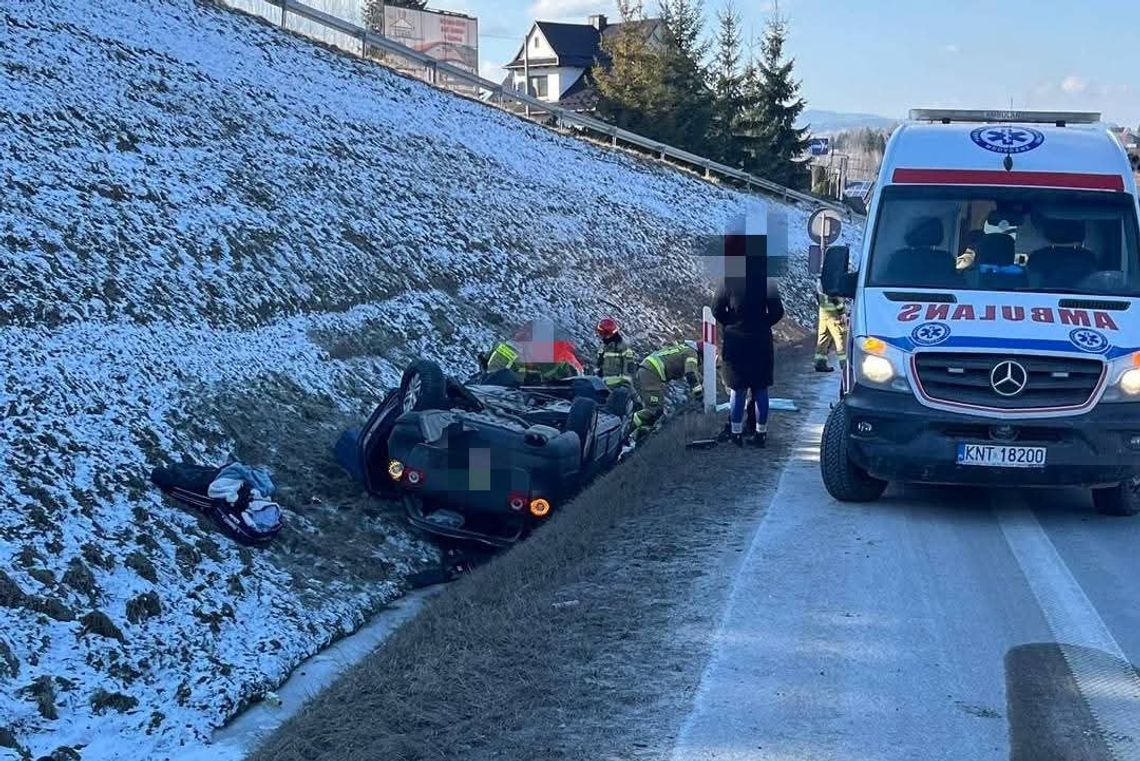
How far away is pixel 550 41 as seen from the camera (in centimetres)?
7831

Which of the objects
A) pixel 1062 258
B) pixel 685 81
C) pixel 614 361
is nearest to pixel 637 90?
pixel 685 81

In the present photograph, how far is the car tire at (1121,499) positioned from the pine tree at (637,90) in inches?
1296

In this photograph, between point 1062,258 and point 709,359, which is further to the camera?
point 709,359

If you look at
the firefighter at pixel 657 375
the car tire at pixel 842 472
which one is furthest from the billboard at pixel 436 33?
the car tire at pixel 842 472

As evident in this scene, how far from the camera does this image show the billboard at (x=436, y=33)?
135 feet

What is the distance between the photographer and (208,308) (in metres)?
12.0

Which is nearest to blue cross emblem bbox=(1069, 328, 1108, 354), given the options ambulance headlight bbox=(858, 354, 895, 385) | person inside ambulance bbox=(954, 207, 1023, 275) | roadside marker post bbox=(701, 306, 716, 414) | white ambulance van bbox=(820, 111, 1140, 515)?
white ambulance van bbox=(820, 111, 1140, 515)

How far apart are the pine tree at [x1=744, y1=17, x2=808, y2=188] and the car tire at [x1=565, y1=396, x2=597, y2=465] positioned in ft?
114

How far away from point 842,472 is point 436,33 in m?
35.8

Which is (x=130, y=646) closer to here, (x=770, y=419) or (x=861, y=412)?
(x=861, y=412)

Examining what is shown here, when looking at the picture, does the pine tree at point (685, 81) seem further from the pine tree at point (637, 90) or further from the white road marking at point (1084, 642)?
the white road marking at point (1084, 642)

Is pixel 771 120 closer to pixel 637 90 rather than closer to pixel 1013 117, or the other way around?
pixel 637 90

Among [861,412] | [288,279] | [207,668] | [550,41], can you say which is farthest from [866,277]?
[550,41]

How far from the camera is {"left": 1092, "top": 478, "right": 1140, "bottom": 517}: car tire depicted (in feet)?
27.7
